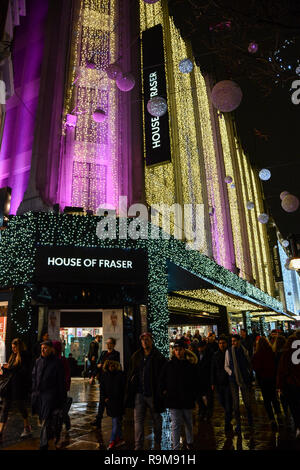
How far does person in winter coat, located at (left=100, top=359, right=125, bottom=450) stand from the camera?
6.05 m

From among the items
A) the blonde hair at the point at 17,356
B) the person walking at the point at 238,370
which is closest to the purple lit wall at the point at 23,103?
the blonde hair at the point at 17,356

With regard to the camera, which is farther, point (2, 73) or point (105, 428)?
point (2, 73)

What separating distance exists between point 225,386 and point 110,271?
21.7 ft

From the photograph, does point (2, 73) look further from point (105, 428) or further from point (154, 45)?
point (105, 428)

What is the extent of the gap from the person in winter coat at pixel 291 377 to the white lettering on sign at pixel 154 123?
420 inches

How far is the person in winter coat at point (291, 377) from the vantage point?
6.70 meters

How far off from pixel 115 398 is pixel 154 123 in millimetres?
12410

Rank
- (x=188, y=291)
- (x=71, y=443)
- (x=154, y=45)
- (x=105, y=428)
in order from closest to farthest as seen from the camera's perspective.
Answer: (x=71, y=443) → (x=105, y=428) → (x=154, y=45) → (x=188, y=291)

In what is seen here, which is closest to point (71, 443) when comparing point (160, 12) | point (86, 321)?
point (86, 321)

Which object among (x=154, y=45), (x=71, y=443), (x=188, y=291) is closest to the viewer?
(x=71, y=443)

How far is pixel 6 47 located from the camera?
41.8ft

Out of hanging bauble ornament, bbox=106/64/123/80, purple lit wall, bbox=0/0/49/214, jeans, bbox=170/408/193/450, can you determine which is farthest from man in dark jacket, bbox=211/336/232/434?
purple lit wall, bbox=0/0/49/214

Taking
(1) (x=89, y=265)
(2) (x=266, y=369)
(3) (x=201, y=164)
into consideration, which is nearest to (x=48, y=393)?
(2) (x=266, y=369)
